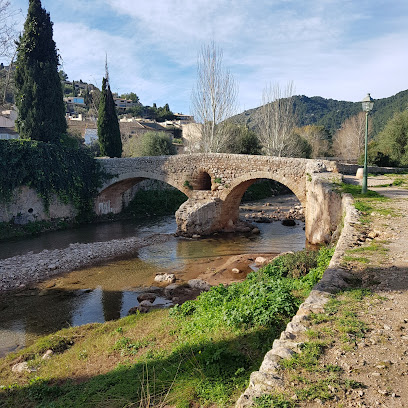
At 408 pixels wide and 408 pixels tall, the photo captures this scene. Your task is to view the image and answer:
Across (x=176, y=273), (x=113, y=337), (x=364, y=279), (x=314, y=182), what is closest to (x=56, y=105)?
(x=176, y=273)

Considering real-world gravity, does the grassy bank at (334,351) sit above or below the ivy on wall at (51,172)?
below

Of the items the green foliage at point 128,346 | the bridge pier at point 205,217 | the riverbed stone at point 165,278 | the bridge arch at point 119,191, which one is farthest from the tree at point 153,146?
the green foliage at point 128,346

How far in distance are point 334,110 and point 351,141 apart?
45.1 meters

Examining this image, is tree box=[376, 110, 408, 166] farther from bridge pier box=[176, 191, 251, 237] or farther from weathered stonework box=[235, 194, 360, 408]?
weathered stonework box=[235, 194, 360, 408]

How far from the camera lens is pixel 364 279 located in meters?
5.33

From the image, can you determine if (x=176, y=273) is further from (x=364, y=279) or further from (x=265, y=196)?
(x=265, y=196)

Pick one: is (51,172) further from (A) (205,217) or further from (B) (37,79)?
(A) (205,217)

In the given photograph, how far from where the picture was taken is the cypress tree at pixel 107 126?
1047 inches

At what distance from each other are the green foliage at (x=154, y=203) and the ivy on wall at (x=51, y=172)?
3529 millimetres

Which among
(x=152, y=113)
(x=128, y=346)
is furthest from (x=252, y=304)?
(x=152, y=113)

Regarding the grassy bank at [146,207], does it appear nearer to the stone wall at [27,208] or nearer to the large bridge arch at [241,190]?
the stone wall at [27,208]

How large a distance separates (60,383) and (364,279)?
4978mm

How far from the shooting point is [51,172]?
21.8 meters

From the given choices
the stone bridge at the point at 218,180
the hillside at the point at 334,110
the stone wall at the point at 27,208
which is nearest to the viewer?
the stone bridge at the point at 218,180
